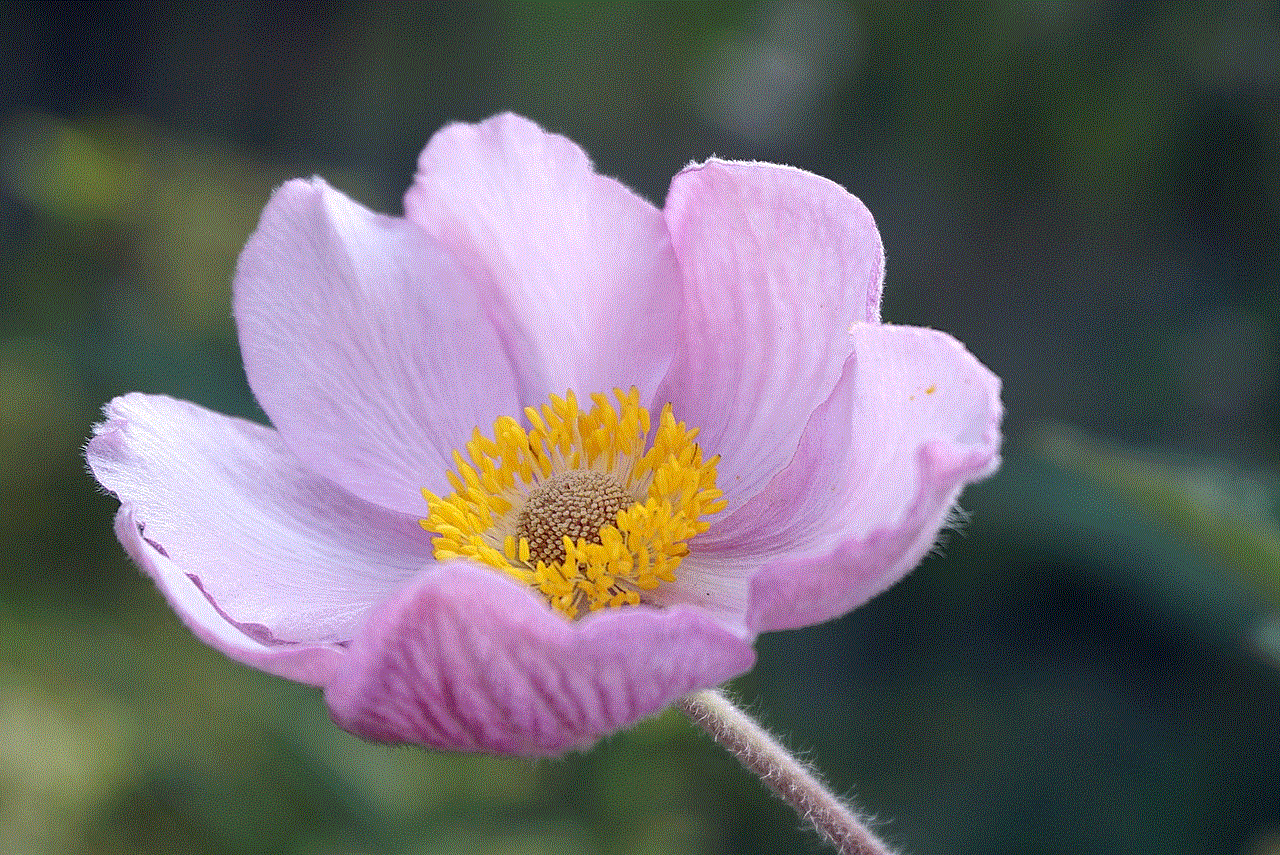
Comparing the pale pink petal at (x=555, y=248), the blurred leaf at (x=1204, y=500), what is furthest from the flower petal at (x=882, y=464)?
the blurred leaf at (x=1204, y=500)

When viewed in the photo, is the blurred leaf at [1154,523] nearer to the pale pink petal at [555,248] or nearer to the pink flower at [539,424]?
the pink flower at [539,424]

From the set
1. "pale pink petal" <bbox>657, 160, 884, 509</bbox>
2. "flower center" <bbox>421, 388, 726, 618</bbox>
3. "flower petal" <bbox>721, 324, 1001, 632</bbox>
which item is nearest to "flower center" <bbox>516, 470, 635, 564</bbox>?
"flower center" <bbox>421, 388, 726, 618</bbox>

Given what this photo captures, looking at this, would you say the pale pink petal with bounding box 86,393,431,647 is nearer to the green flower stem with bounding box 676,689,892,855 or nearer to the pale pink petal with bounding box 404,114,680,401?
the pale pink petal with bounding box 404,114,680,401

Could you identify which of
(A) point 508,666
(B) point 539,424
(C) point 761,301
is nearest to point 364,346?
(B) point 539,424

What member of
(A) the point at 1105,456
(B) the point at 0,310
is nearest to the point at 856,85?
(B) the point at 0,310

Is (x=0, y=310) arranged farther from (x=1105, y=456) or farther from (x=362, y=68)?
(x=1105, y=456)
